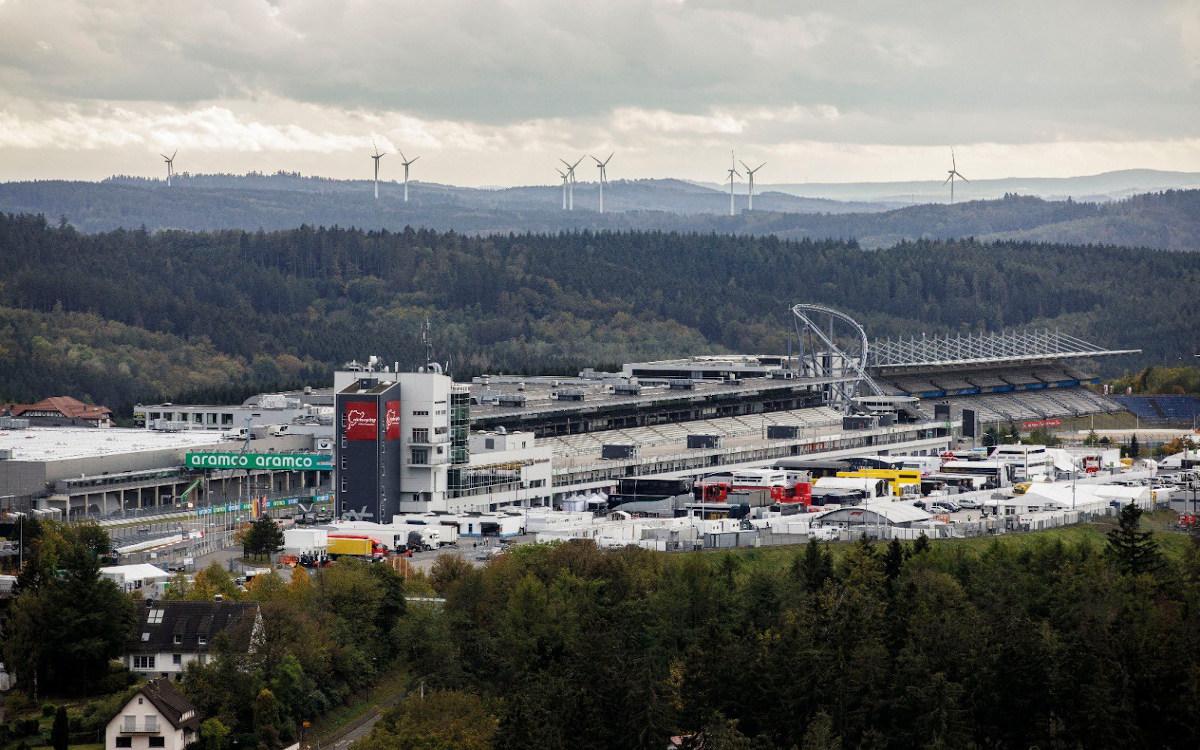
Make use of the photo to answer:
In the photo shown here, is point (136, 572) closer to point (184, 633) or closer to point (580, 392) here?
point (184, 633)

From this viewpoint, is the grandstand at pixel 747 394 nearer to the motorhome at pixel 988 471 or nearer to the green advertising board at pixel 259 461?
the green advertising board at pixel 259 461

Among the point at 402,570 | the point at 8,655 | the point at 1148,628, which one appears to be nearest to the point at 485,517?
the point at 402,570

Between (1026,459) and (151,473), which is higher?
(151,473)

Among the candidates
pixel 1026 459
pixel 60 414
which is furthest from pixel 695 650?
pixel 60 414

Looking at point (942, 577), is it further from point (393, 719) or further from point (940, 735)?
point (393, 719)

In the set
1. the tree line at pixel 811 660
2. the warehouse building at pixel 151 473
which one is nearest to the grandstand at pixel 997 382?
the warehouse building at pixel 151 473

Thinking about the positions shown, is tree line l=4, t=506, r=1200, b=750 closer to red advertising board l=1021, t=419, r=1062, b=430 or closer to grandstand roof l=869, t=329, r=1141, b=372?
red advertising board l=1021, t=419, r=1062, b=430

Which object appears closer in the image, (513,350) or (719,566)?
(719,566)
